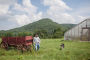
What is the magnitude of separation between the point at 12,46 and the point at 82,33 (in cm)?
2223

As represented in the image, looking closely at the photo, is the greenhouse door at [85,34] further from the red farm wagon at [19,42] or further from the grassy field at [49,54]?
the red farm wagon at [19,42]

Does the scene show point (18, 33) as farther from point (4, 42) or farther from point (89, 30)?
point (89, 30)

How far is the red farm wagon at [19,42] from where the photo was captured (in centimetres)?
1296

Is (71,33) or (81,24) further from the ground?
(81,24)

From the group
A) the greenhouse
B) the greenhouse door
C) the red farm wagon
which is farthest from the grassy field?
the greenhouse

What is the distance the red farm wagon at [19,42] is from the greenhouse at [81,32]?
21.0 metres

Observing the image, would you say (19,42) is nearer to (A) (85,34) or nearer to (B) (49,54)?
(B) (49,54)

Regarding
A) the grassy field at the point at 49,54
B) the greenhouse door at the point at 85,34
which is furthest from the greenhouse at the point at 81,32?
the grassy field at the point at 49,54

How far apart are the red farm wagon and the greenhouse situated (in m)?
21.0

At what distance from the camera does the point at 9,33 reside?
14.5 meters

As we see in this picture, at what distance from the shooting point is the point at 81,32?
3228 cm

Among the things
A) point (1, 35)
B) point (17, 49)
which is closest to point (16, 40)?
point (17, 49)

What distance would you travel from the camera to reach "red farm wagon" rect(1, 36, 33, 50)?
1296cm

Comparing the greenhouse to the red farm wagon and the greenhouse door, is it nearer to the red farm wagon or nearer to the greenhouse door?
the greenhouse door
